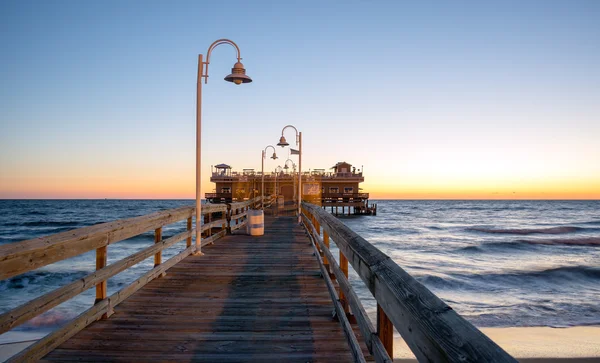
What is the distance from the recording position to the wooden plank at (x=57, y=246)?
87.4 inches

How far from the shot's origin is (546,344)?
26.2 feet

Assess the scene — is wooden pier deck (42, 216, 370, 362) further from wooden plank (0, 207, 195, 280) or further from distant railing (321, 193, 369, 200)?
distant railing (321, 193, 369, 200)

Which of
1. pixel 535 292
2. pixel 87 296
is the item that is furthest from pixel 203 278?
pixel 535 292

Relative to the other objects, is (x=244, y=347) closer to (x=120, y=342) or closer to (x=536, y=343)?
(x=120, y=342)

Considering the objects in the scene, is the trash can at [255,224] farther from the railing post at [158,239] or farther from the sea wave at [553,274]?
the sea wave at [553,274]

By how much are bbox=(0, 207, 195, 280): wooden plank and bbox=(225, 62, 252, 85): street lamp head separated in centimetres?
420

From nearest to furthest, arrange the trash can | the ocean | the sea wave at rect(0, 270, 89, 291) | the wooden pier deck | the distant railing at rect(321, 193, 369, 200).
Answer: the wooden pier deck, the ocean, the trash can, the sea wave at rect(0, 270, 89, 291), the distant railing at rect(321, 193, 369, 200)

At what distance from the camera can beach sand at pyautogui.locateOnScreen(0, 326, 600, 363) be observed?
23.6 feet

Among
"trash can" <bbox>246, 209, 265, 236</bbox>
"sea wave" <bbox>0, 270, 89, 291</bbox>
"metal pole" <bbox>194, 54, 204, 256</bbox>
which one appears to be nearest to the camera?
"metal pole" <bbox>194, 54, 204, 256</bbox>

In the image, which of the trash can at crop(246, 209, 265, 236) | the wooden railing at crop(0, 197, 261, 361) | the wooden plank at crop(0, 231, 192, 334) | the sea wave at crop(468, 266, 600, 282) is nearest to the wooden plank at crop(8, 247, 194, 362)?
the wooden railing at crop(0, 197, 261, 361)

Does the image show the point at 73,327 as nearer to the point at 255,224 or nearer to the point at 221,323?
the point at 221,323

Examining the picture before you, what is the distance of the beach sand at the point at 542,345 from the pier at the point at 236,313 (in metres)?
3.94

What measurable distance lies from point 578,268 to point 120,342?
72.6 ft

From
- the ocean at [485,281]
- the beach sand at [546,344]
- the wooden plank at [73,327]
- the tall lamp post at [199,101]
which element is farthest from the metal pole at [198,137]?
the ocean at [485,281]
